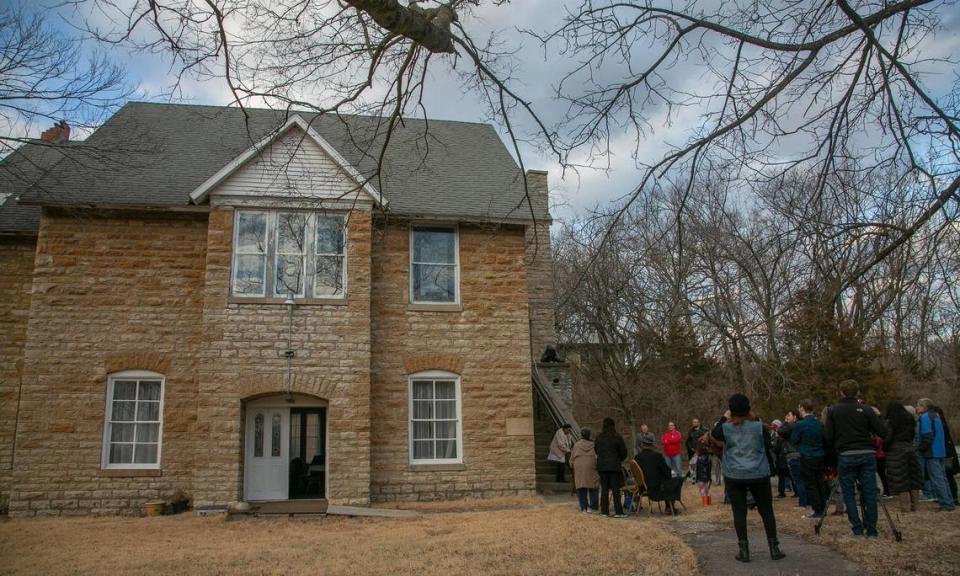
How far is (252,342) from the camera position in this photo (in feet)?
48.8

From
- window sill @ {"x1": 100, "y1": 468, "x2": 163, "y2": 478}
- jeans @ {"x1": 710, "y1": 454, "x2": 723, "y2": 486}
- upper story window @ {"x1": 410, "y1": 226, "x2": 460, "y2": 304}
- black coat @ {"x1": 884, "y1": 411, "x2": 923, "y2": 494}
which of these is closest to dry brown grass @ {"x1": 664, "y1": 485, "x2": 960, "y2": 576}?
black coat @ {"x1": 884, "y1": 411, "x2": 923, "y2": 494}

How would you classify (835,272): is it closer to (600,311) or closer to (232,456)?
(232,456)

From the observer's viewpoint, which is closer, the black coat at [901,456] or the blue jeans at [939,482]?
the black coat at [901,456]

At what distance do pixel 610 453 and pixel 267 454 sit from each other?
7.40m

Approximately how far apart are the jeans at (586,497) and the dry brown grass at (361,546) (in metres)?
0.31

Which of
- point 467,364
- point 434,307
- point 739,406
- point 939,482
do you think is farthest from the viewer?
point 434,307

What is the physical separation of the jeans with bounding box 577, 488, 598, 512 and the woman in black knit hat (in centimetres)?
516

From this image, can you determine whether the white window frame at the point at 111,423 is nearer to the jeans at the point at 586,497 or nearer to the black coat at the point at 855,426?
the jeans at the point at 586,497

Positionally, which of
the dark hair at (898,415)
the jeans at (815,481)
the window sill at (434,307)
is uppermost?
the window sill at (434,307)

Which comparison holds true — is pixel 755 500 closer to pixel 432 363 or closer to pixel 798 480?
pixel 798 480

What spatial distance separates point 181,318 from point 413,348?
494 cm

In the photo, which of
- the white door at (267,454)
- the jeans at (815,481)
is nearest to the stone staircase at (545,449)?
the white door at (267,454)

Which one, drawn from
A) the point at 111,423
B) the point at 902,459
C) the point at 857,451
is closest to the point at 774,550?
the point at 857,451

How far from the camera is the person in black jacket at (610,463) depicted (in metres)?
12.1
